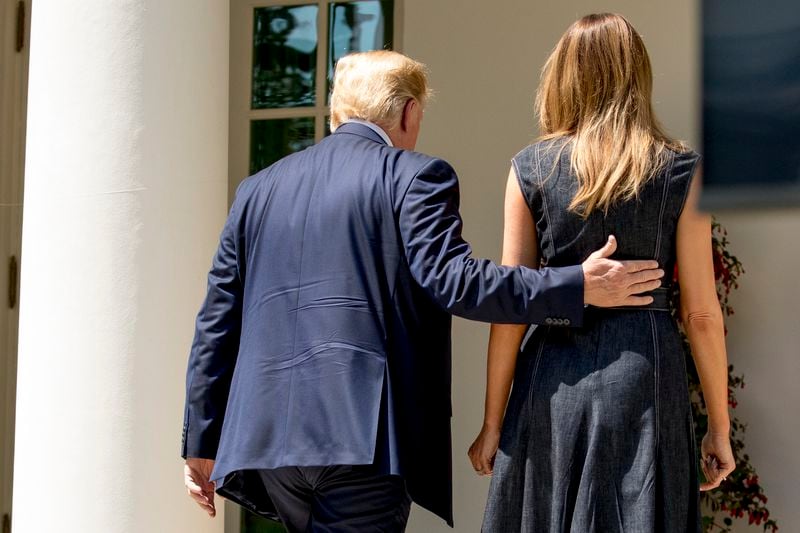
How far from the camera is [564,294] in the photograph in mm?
2525

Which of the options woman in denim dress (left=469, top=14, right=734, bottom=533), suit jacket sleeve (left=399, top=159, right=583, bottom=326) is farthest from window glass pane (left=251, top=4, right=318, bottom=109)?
suit jacket sleeve (left=399, top=159, right=583, bottom=326)

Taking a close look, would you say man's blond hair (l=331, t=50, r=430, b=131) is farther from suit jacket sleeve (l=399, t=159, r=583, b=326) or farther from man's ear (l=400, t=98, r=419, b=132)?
suit jacket sleeve (l=399, t=159, r=583, b=326)

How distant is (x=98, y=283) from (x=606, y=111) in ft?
5.17

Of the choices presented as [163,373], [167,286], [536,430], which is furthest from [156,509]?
[536,430]

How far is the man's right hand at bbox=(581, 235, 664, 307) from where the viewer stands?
2533mm

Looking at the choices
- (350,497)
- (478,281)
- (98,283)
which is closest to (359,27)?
(98,283)

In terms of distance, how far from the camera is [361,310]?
260 centimetres

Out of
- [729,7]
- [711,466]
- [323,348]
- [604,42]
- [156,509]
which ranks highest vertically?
[604,42]

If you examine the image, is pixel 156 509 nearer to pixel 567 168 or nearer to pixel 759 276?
pixel 567 168

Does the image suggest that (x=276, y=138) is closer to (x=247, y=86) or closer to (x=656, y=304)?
(x=247, y=86)

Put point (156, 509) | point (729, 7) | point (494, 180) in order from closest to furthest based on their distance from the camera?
point (729, 7), point (156, 509), point (494, 180)

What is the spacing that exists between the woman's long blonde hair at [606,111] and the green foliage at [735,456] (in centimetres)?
187

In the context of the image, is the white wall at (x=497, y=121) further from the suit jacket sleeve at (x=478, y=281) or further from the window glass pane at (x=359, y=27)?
the suit jacket sleeve at (x=478, y=281)

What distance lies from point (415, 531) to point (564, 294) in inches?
103
